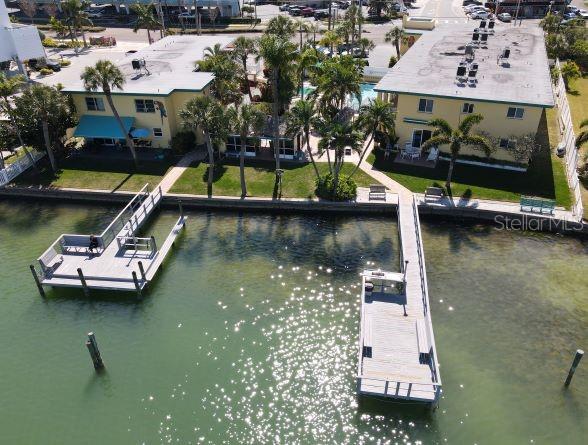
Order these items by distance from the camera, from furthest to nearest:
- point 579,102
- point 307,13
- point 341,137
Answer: point 307,13
point 579,102
point 341,137

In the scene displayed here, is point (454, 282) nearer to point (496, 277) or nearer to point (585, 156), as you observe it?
point (496, 277)

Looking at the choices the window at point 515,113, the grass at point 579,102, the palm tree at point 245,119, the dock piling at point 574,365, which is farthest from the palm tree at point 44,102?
the grass at point 579,102

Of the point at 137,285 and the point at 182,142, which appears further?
the point at 182,142

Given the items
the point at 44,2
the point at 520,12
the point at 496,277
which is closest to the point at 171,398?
the point at 496,277

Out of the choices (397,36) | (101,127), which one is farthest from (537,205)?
(101,127)

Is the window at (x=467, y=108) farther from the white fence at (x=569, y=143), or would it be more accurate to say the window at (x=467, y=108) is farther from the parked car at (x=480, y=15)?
the parked car at (x=480, y=15)

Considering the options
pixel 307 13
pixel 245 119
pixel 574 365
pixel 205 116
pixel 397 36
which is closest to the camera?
Result: pixel 574 365

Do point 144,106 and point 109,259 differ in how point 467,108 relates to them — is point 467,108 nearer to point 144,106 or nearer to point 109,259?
point 144,106

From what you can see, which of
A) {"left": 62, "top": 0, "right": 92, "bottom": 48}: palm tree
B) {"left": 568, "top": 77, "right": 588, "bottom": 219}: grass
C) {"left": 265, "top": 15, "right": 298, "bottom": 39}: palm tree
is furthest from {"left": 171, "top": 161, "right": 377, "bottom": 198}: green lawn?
{"left": 62, "top": 0, "right": 92, "bottom": 48}: palm tree
